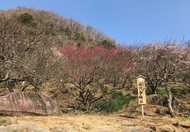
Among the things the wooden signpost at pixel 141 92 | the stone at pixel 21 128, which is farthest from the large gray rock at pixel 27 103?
the wooden signpost at pixel 141 92

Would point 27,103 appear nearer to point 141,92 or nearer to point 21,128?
point 21,128

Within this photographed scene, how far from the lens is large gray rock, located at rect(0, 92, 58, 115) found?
859 cm

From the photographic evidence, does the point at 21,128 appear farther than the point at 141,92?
No

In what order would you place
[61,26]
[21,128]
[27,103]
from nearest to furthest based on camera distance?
[21,128] < [27,103] < [61,26]

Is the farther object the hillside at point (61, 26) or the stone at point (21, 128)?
the hillside at point (61, 26)

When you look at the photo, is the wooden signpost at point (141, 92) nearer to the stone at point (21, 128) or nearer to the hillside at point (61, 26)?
the stone at point (21, 128)

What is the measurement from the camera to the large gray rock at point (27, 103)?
859cm

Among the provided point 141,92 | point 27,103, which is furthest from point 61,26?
point 27,103

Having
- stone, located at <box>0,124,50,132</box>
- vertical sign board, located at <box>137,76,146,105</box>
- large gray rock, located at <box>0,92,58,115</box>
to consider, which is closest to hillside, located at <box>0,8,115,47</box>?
vertical sign board, located at <box>137,76,146,105</box>

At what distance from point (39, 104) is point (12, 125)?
2235 mm

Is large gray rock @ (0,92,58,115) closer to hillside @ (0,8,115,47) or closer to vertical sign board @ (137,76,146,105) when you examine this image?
vertical sign board @ (137,76,146,105)

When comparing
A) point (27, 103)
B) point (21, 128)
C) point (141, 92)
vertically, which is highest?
point (141, 92)

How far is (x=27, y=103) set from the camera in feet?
29.3

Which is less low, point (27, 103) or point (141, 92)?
point (141, 92)
